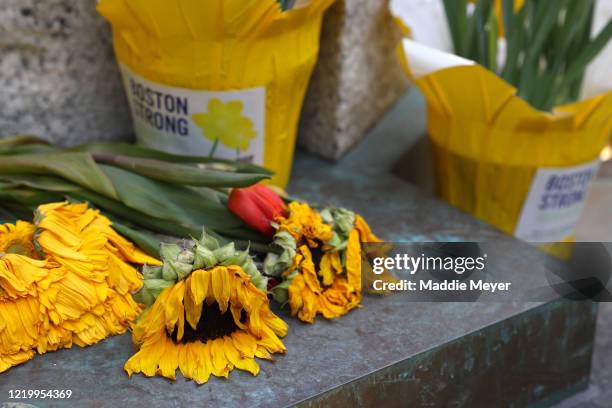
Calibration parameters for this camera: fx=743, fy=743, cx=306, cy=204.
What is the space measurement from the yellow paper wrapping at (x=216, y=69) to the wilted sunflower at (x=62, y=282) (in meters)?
0.26

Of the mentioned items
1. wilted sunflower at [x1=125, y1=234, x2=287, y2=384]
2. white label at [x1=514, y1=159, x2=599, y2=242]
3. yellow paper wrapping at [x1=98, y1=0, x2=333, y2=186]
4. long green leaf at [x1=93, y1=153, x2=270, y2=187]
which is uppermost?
yellow paper wrapping at [x1=98, y1=0, x2=333, y2=186]

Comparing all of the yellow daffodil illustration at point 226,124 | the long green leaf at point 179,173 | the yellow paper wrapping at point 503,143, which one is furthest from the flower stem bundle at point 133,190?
the yellow paper wrapping at point 503,143

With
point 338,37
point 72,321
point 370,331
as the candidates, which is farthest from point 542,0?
point 72,321

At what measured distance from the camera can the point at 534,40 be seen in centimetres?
118

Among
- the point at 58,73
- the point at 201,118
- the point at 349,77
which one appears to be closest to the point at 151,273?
the point at 201,118

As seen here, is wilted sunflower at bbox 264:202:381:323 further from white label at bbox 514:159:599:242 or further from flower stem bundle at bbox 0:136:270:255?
white label at bbox 514:159:599:242

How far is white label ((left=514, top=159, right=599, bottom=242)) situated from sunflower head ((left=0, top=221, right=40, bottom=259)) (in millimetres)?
793

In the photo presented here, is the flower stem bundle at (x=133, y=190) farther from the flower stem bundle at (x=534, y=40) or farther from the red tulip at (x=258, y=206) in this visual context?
the flower stem bundle at (x=534, y=40)

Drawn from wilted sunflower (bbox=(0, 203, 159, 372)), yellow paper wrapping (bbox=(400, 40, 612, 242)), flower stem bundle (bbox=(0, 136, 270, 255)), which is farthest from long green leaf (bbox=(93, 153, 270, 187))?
yellow paper wrapping (bbox=(400, 40, 612, 242))

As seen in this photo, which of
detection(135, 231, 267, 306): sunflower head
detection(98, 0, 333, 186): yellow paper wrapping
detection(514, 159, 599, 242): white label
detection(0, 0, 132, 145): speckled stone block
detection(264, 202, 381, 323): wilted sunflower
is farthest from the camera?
detection(514, 159, 599, 242): white label

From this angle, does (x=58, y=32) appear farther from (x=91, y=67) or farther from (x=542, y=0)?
(x=542, y=0)

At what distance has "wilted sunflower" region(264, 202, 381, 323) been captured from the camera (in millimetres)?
861

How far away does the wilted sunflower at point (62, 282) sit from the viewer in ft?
2.56

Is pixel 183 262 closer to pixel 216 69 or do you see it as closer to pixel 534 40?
pixel 216 69
